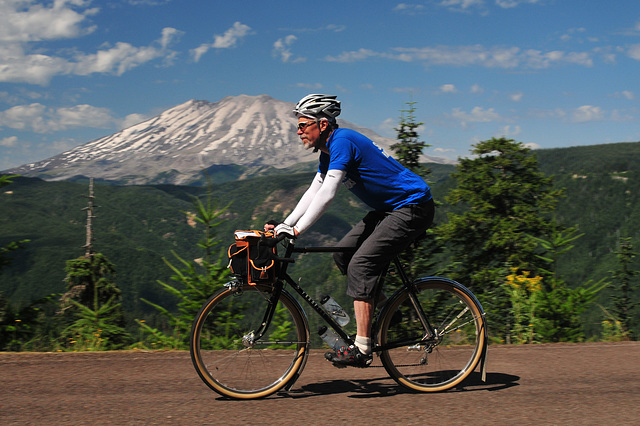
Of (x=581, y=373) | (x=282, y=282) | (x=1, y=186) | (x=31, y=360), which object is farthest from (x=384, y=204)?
(x=1, y=186)

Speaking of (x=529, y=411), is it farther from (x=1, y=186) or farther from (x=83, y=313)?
(x=1, y=186)

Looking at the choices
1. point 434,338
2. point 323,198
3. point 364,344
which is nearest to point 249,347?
point 364,344

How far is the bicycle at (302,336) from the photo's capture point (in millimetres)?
3809

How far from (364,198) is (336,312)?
0.82m

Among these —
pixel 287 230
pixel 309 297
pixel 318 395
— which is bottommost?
pixel 318 395

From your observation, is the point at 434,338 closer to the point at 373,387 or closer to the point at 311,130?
the point at 373,387

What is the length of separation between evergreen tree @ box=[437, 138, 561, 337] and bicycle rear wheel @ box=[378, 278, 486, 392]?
5503 mm

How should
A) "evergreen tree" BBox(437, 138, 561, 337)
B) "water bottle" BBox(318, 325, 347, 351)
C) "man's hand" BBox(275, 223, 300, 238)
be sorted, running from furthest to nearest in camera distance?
"evergreen tree" BBox(437, 138, 561, 337)
"water bottle" BBox(318, 325, 347, 351)
"man's hand" BBox(275, 223, 300, 238)

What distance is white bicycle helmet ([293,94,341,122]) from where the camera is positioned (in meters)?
3.73

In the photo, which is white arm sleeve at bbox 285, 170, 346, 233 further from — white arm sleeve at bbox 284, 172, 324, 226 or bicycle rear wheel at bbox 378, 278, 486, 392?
bicycle rear wheel at bbox 378, 278, 486, 392

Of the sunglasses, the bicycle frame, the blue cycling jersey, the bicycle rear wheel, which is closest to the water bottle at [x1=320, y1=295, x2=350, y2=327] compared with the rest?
the bicycle frame

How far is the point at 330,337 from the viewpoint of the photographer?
3.95 m

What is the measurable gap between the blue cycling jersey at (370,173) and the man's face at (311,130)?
89mm

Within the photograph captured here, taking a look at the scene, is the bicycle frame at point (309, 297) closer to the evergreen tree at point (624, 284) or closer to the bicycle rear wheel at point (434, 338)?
the bicycle rear wheel at point (434, 338)
